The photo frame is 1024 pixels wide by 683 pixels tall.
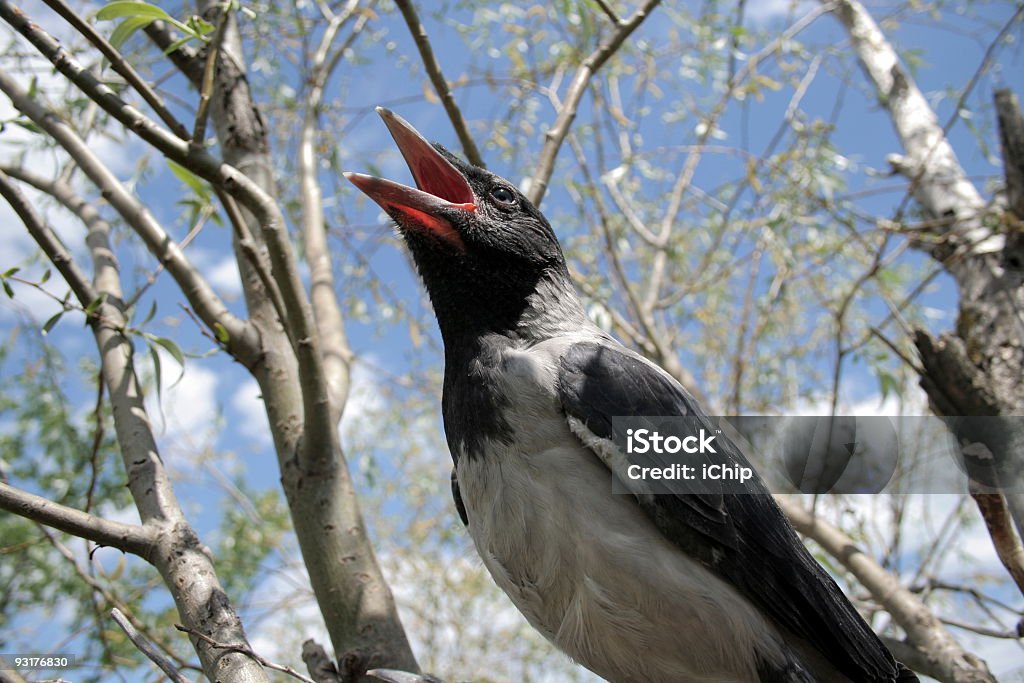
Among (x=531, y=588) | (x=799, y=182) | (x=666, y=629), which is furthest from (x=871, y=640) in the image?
(x=799, y=182)

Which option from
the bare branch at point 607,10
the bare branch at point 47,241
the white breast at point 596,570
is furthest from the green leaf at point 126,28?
the white breast at point 596,570

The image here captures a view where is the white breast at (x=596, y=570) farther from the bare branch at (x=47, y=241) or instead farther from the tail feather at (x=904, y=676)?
the bare branch at (x=47, y=241)

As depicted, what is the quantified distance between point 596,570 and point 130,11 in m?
2.30

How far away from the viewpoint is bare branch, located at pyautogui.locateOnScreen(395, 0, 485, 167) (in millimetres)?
2819

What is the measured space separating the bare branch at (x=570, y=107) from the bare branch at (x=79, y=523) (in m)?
1.91

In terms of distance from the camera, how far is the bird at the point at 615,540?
207 centimetres

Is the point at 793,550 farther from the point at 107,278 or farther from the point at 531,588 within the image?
the point at 107,278

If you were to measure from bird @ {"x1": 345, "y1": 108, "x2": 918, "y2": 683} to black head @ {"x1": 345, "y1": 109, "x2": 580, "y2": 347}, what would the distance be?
0.20 feet

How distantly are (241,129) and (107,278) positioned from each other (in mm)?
902

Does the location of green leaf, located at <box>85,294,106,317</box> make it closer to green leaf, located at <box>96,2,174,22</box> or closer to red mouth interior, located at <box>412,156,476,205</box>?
green leaf, located at <box>96,2,174,22</box>

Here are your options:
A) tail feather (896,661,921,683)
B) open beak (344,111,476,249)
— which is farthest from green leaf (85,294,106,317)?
tail feather (896,661,921,683)

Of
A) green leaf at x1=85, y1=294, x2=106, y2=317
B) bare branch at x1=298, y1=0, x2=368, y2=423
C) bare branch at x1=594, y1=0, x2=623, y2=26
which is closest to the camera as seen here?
green leaf at x1=85, y1=294, x2=106, y2=317

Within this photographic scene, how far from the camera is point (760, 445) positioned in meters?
3.74

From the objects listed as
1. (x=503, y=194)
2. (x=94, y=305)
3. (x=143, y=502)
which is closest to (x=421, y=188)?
(x=503, y=194)
